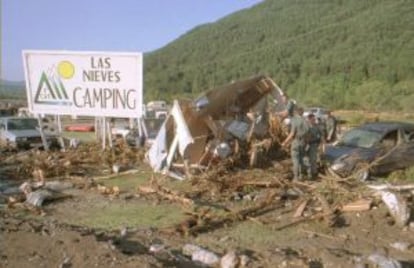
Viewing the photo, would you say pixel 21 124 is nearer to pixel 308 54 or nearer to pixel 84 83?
pixel 84 83

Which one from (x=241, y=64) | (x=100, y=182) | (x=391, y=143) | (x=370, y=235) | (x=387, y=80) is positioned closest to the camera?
(x=370, y=235)

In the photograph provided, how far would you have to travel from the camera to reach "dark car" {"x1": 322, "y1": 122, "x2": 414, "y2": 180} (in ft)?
50.5

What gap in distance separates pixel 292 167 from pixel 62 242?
28.6ft

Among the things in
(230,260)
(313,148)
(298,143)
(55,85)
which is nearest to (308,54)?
(55,85)

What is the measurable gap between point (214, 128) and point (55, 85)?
6.86 m

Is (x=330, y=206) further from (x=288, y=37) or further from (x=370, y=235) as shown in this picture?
(x=288, y=37)

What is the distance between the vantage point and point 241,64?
13612 centimetres

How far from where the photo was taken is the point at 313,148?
1526cm

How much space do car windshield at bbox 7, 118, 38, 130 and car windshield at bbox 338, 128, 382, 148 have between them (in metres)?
14.5

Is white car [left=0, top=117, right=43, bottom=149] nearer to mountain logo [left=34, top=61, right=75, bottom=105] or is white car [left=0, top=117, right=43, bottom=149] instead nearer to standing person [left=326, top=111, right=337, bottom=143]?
mountain logo [left=34, top=61, right=75, bottom=105]

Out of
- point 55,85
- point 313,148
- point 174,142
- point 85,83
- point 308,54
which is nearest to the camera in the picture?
point 313,148

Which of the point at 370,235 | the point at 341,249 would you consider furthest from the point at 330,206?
the point at 341,249

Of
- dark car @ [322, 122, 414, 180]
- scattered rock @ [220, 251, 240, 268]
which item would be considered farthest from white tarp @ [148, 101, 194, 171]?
scattered rock @ [220, 251, 240, 268]

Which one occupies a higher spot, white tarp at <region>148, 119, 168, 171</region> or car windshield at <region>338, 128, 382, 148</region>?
car windshield at <region>338, 128, 382, 148</region>
